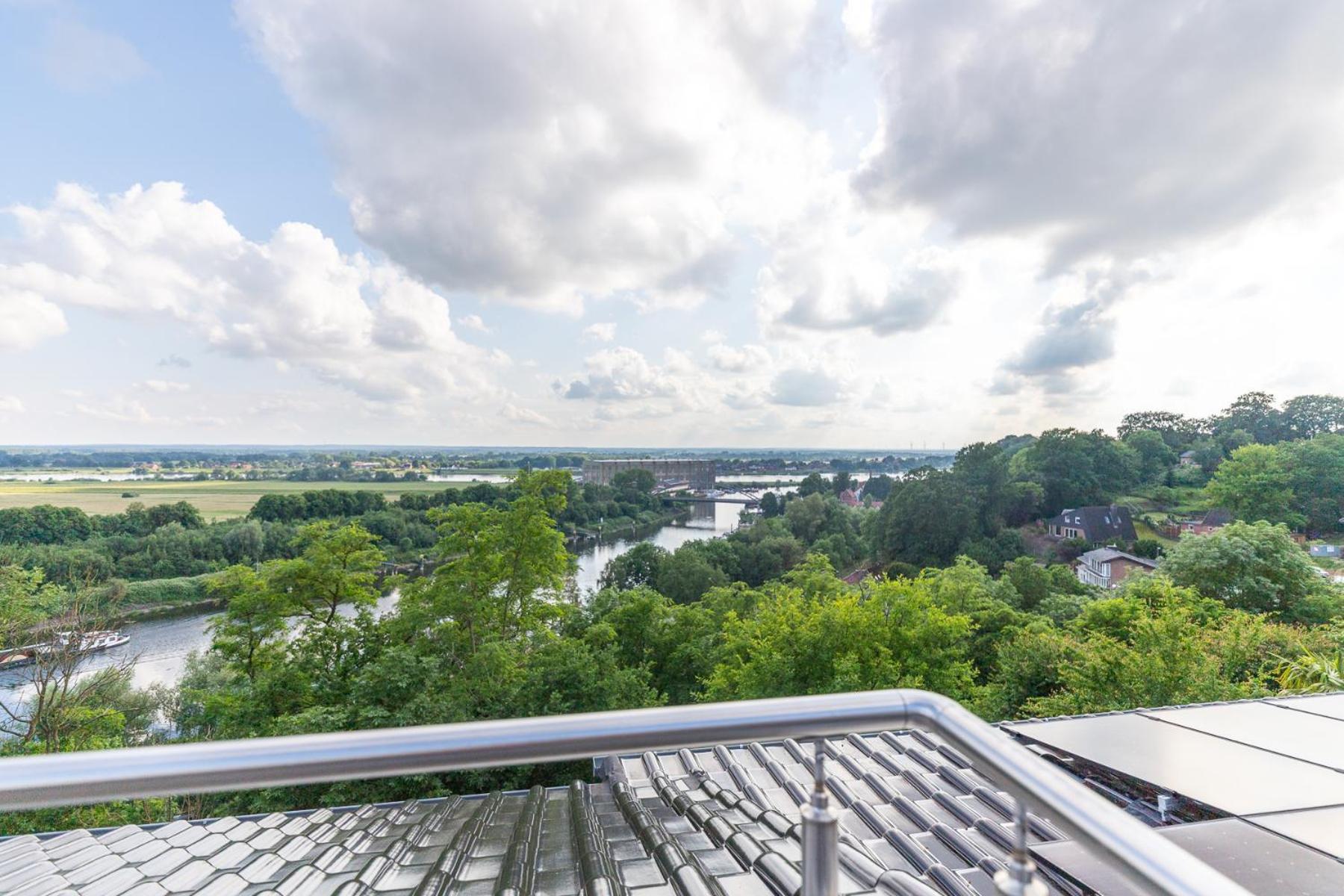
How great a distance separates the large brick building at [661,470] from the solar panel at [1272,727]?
143ft

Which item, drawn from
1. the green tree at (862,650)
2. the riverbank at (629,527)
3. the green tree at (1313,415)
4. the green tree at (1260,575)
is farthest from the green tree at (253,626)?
the green tree at (1313,415)

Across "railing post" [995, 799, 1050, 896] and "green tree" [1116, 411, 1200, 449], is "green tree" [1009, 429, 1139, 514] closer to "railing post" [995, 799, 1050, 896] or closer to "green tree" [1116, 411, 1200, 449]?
"green tree" [1116, 411, 1200, 449]

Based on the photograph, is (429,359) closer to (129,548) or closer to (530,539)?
(129,548)

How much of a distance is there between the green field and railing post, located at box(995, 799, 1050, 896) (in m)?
26.7

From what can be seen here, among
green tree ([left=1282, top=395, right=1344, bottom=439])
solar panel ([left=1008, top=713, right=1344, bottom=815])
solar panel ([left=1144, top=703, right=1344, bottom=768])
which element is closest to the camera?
solar panel ([left=1008, top=713, right=1344, bottom=815])

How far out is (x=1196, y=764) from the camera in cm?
287

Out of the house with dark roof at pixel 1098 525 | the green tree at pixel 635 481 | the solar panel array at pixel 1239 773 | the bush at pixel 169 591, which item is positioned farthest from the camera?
the green tree at pixel 635 481

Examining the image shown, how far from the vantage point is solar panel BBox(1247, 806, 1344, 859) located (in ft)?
7.02

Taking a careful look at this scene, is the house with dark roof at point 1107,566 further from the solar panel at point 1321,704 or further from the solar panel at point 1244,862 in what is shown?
the solar panel at point 1244,862

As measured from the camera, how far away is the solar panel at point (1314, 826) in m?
2.14

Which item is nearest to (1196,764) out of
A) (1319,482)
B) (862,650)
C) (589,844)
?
(589,844)

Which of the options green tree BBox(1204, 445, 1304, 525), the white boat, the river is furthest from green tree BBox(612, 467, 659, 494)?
the white boat

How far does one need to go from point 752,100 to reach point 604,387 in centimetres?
1686

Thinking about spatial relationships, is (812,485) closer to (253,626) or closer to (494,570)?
(494,570)
